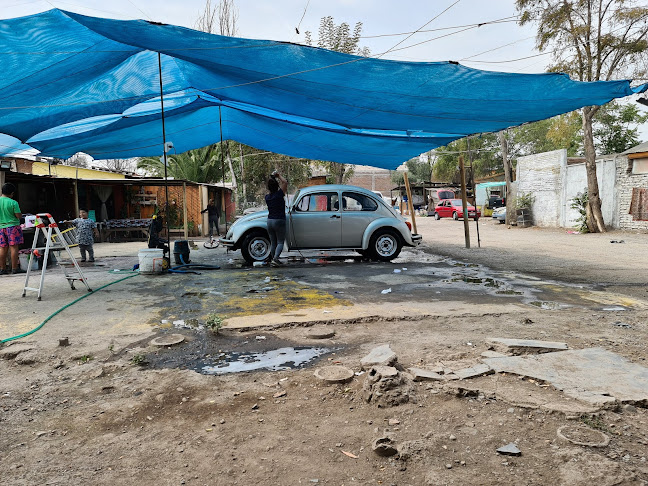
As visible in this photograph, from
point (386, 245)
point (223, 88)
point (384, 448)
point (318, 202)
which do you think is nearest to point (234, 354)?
point (384, 448)

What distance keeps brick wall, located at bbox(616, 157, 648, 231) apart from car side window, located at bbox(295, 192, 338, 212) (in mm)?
14504

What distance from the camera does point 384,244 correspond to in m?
10.2

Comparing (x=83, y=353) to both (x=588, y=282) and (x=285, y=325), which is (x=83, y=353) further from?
(x=588, y=282)

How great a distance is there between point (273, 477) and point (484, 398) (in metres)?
1.47

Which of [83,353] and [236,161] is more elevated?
[236,161]

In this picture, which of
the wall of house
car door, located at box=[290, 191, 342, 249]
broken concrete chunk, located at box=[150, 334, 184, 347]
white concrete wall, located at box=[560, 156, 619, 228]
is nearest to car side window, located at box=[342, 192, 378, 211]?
car door, located at box=[290, 191, 342, 249]

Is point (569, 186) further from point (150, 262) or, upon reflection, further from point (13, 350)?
point (13, 350)

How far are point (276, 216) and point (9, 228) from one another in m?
5.16

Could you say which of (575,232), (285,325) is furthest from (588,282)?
(575,232)

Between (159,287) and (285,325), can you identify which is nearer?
(285,325)

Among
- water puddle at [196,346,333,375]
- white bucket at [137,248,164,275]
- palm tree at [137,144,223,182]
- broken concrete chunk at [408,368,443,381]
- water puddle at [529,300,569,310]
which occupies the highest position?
palm tree at [137,144,223,182]

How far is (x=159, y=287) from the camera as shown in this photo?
284 inches

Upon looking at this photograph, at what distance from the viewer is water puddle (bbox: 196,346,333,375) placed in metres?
3.57

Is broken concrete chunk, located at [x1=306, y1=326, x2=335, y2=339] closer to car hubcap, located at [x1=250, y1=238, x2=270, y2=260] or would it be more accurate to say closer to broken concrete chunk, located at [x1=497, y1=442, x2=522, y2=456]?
broken concrete chunk, located at [x1=497, y1=442, x2=522, y2=456]
